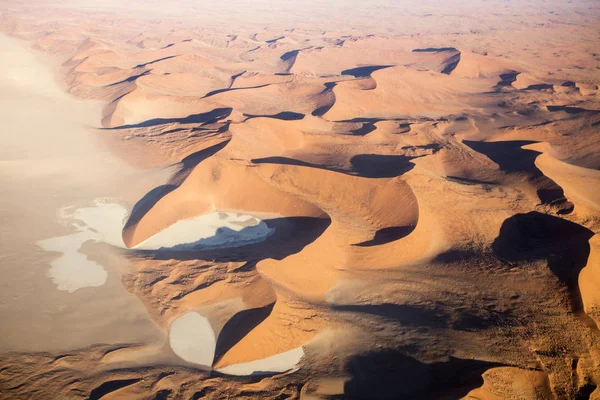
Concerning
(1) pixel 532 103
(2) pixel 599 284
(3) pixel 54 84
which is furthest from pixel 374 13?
(2) pixel 599 284

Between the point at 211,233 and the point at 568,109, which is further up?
the point at 568,109

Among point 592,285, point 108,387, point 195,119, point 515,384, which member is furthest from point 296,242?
point 195,119

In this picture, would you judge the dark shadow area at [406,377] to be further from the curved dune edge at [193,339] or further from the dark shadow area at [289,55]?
the dark shadow area at [289,55]

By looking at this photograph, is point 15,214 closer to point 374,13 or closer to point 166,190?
point 166,190

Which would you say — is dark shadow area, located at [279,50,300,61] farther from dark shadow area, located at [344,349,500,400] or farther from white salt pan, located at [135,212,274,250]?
dark shadow area, located at [344,349,500,400]

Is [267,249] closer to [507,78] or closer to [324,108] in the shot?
[324,108]

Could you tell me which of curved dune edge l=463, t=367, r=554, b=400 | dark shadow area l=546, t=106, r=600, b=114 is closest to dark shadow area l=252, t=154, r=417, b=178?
curved dune edge l=463, t=367, r=554, b=400
